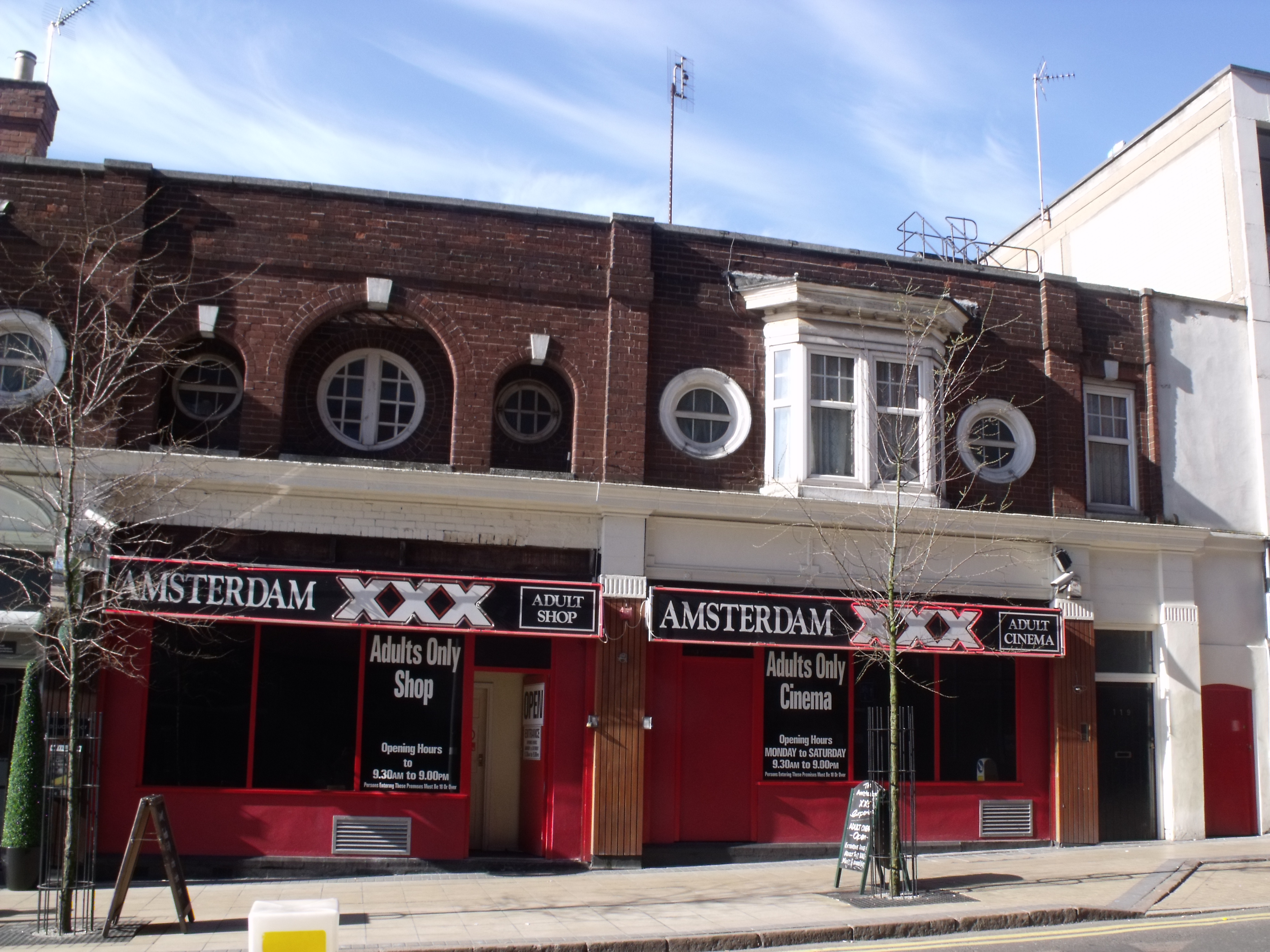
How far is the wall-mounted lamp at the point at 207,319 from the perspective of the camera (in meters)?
13.8

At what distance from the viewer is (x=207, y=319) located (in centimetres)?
1384

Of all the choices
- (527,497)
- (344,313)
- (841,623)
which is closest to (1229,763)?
(841,623)

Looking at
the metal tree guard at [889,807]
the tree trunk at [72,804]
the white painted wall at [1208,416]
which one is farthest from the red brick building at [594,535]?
the tree trunk at [72,804]

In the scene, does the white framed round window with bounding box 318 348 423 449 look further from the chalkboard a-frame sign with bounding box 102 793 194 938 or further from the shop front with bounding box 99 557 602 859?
the chalkboard a-frame sign with bounding box 102 793 194 938

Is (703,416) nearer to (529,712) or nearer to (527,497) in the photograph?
(527,497)

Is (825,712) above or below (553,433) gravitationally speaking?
below

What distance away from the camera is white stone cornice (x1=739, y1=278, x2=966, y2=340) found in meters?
15.2

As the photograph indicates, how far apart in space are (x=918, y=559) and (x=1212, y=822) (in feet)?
19.8

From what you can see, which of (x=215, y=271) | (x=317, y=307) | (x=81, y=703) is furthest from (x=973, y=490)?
(x=81, y=703)

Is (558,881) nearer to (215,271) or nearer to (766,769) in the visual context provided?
(766,769)

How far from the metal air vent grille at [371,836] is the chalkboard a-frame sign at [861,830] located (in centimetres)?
479

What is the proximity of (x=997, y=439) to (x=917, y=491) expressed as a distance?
1.90 metres

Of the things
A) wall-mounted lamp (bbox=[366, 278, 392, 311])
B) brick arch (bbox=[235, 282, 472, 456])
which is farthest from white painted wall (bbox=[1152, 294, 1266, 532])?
wall-mounted lamp (bbox=[366, 278, 392, 311])

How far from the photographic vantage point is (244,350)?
13961 mm
